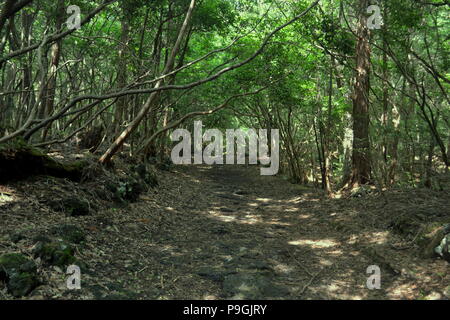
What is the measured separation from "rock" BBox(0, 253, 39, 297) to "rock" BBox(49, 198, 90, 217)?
2143mm

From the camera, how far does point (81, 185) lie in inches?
289

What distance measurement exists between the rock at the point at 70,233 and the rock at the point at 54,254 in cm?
58

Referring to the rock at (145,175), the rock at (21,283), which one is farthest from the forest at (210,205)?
the rock at (145,175)

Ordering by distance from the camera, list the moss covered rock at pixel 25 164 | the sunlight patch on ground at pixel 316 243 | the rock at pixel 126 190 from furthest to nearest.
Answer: the rock at pixel 126 190
the sunlight patch on ground at pixel 316 243
the moss covered rock at pixel 25 164

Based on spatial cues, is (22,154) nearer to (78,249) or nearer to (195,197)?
(78,249)

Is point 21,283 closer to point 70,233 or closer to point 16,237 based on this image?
point 16,237

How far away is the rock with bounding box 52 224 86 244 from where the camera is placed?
512 centimetres

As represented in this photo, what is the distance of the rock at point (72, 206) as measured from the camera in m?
6.09

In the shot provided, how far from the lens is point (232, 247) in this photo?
6.62 metres

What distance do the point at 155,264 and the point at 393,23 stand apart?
749cm

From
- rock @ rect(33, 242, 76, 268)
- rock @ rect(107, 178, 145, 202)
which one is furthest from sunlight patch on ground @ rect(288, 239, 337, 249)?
rock @ rect(33, 242, 76, 268)

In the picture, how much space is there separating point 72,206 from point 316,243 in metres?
4.68

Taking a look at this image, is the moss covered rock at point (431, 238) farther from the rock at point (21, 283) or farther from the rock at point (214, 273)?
the rock at point (21, 283)
